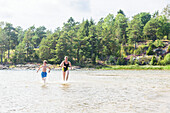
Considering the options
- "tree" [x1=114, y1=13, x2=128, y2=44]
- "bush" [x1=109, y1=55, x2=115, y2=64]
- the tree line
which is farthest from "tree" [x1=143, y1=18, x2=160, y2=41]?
"bush" [x1=109, y1=55, x2=115, y2=64]

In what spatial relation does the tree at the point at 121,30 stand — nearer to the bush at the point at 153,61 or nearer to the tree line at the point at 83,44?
the tree line at the point at 83,44

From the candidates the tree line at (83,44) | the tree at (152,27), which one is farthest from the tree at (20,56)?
the tree at (152,27)

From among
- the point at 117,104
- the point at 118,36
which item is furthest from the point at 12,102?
the point at 118,36

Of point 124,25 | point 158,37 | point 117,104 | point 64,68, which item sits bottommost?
point 117,104

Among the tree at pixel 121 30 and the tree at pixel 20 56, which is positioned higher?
the tree at pixel 121 30

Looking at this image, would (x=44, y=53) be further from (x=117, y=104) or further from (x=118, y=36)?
(x=117, y=104)

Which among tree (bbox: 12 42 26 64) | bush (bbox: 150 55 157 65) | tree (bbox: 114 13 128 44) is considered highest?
tree (bbox: 114 13 128 44)

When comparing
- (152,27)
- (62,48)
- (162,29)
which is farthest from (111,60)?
(162,29)

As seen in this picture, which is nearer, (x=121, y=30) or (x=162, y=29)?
(x=162, y=29)

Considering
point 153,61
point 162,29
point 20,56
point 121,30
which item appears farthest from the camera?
point 121,30

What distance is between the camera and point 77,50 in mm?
84375

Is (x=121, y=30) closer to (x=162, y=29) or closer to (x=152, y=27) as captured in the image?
(x=152, y=27)

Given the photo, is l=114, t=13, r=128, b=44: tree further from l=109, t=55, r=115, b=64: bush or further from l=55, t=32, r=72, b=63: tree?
l=55, t=32, r=72, b=63: tree

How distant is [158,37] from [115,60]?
27.3 metres
